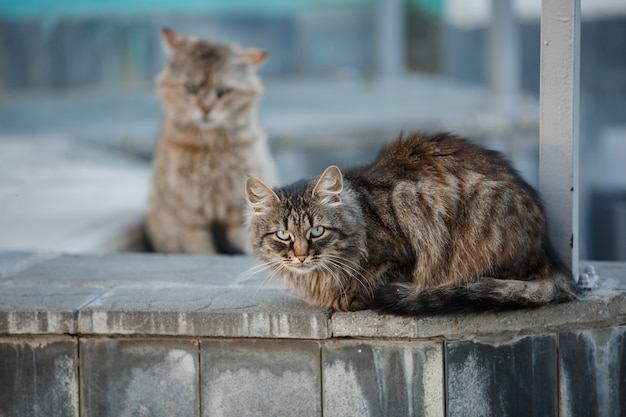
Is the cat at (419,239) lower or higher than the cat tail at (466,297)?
higher

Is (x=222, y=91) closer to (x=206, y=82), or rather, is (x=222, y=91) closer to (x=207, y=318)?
(x=206, y=82)

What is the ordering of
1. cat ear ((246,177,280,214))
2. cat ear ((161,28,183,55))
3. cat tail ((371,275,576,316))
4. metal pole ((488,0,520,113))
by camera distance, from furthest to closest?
1. metal pole ((488,0,520,113))
2. cat ear ((161,28,183,55))
3. cat ear ((246,177,280,214))
4. cat tail ((371,275,576,316))

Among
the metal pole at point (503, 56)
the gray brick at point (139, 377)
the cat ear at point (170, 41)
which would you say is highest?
the metal pole at point (503, 56)

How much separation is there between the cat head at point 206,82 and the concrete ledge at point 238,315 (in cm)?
188

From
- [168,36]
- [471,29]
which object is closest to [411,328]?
[168,36]

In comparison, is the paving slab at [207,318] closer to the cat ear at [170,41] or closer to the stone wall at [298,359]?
the stone wall at [298,359]

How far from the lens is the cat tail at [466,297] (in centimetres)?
289

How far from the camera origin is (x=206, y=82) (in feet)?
17.0

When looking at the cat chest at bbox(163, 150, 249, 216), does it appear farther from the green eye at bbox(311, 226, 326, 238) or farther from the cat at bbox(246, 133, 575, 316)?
the green eye at bbox(311, 226, 326, 238)

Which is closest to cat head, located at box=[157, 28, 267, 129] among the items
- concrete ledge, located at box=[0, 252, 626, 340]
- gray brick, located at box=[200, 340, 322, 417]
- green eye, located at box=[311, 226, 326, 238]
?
concrete ledge, located at box=[0, 252, 626, 340]

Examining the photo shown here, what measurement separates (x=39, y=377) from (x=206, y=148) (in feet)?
7.63

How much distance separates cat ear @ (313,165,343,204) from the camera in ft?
10.1

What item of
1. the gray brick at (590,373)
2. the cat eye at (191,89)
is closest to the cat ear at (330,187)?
the gray brick at (590,373)

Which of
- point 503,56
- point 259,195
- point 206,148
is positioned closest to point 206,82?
point 206,148
